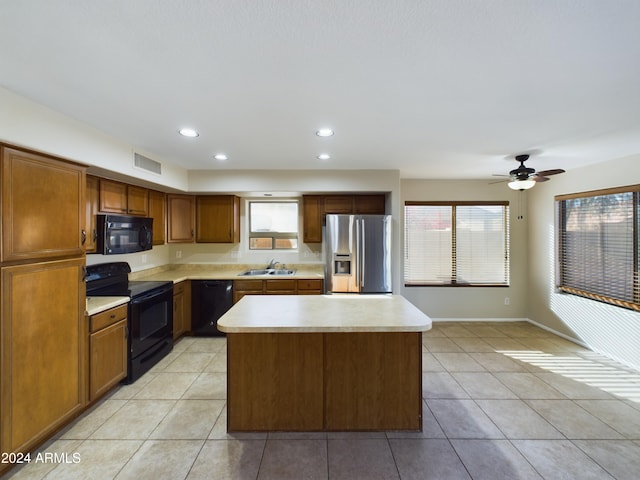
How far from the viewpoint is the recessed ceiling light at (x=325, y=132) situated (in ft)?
8.02

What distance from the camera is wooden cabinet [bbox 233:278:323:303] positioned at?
406cm

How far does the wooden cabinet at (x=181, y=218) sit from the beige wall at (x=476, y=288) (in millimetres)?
3420

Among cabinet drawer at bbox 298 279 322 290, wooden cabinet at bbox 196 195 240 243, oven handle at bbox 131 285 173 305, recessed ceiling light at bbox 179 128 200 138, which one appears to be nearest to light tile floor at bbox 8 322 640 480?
oven handle at bbox 131 285 173 305

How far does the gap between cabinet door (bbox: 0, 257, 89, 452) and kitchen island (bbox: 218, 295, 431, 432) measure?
124cm

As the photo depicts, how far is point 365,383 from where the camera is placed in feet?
6.91

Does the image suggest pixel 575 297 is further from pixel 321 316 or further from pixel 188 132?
pixel 188 132

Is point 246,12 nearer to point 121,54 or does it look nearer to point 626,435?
point 121,54

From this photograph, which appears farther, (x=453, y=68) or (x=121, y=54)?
(x=453, y=68)

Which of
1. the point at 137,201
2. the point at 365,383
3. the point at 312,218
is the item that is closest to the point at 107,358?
the point at 137,201

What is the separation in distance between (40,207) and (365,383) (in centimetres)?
261

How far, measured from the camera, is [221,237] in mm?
4348

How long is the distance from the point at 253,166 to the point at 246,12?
2.75m

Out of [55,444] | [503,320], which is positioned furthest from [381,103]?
[503,320]

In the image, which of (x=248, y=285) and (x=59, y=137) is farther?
(x=248, y=285)
